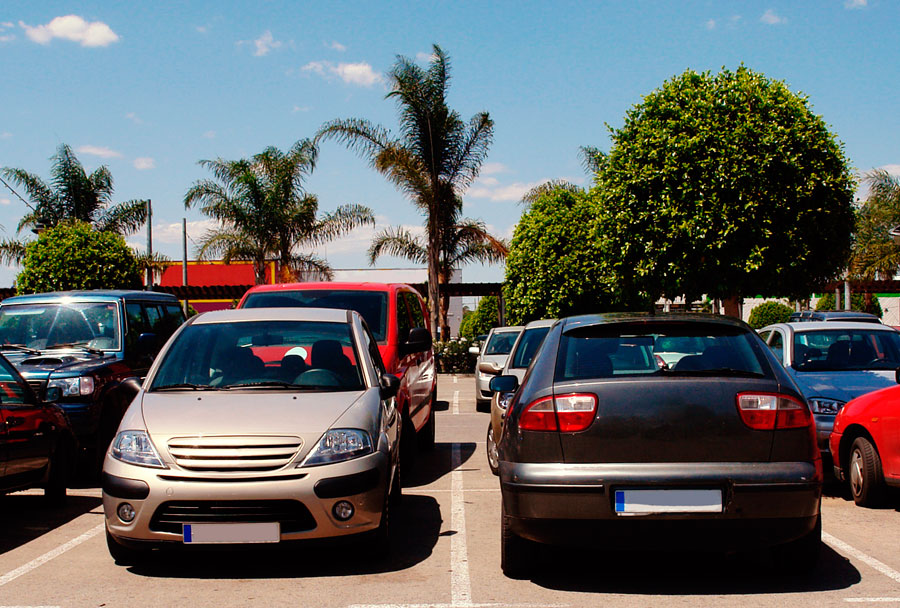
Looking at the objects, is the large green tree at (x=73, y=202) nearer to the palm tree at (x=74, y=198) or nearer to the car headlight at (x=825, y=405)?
the palm tree at (x=74, y=198)

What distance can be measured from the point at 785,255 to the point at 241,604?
20217 millimetres

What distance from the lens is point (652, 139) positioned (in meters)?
22.8

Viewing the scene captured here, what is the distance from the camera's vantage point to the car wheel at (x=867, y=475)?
7.58 metres

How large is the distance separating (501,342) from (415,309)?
8435 millimetres

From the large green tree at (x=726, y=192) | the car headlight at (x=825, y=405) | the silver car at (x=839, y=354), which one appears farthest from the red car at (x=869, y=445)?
the large green tree at (x=726, y=192)

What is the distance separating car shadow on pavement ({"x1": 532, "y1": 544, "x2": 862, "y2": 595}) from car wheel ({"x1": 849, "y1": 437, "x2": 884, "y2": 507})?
179 centimetres

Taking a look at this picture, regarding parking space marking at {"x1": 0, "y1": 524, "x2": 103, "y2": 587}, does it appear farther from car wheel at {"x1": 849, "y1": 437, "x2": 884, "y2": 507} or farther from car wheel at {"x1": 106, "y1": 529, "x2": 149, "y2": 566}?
car wheel at {"x1": 849, "y1": 437, "x2": 884, "y2": 507}

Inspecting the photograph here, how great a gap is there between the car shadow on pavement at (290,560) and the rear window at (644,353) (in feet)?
5.53

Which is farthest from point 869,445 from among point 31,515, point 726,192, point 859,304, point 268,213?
point 859,304

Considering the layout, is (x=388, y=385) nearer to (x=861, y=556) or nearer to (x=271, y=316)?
(x=271, y=316)

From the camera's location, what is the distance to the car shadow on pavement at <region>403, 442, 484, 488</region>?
30.8 feet

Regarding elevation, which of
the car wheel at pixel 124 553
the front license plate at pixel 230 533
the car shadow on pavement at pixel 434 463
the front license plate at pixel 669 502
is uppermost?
the front license plate at pixel 669 502

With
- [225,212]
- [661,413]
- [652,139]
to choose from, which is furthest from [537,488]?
[225,212]

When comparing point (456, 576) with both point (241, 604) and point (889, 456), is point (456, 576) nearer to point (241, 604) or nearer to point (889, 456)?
point (241, 604)
